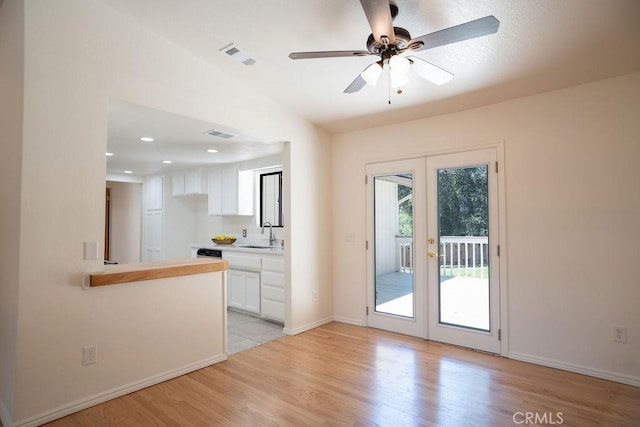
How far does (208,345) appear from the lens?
128 inches

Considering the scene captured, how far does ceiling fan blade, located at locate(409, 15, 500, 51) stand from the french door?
1858mm

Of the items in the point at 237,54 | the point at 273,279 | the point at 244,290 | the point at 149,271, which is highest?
the point at 237,54

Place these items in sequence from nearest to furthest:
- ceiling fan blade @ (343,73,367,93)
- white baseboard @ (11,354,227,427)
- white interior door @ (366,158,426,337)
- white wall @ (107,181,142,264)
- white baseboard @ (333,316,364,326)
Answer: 1. white baseboard @ (11,354,227,427)
2. ceiling fan blade @ (343,73,367,93)
3. white interior door @ (366,158,426,337)
4. white baseboard @ (333,316,364,326)
5. white wall @ (107,181,142,264)

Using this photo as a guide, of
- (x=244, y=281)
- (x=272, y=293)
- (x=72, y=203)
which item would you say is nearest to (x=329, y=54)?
(x=72, y=203)

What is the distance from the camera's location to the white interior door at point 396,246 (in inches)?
153

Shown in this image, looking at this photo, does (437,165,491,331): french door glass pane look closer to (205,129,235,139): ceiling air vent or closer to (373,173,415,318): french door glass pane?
(373,173,415,318): french door glass pane

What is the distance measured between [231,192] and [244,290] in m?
1.75

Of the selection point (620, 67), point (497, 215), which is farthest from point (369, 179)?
point (620, 67)

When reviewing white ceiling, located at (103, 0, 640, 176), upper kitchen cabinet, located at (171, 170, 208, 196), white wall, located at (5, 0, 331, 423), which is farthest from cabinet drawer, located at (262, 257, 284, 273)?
upper kitchen cabinet, located at (171, 170, 208, 196)

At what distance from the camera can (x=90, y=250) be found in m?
2.51

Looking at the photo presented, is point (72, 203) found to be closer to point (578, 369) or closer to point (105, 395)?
point (105, 395)

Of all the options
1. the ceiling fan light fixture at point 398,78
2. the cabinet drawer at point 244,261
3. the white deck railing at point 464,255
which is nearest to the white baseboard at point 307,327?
the cabinet drawer at point 244,261

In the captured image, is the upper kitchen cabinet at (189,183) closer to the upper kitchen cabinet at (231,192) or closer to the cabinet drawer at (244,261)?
the upper kitchen cabinet at (231,192)

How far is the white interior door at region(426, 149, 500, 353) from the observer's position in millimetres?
3434
